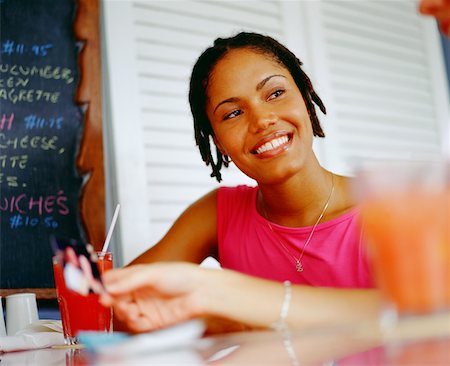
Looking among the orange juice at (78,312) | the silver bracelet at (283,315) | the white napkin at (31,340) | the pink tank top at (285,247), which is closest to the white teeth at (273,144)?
the pink tank top at (285,247)

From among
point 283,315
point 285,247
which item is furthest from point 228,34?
point 283,315

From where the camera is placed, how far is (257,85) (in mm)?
1521

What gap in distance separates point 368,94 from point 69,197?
1.37 meters

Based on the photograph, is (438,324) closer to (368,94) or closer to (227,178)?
(227,178)

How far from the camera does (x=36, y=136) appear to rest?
80.8 inches

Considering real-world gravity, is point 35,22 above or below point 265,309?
above

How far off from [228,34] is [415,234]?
194 cm

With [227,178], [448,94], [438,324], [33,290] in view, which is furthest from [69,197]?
[448,94]

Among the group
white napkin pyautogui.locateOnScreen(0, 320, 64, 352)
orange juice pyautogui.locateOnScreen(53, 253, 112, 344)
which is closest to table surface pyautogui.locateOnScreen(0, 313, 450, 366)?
orange juice pyautogui.locateOnScreen(53, 253, 112, 344)

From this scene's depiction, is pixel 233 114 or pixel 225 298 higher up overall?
pixel 233 114

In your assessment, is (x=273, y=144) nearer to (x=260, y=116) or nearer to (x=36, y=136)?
(x=260, y=116)

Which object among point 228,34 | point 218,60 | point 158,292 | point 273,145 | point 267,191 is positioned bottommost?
point 158,292

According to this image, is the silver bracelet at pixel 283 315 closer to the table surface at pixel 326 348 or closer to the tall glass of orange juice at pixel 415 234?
the table surface at pixel 326 348

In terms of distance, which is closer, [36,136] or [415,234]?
[415,234]
